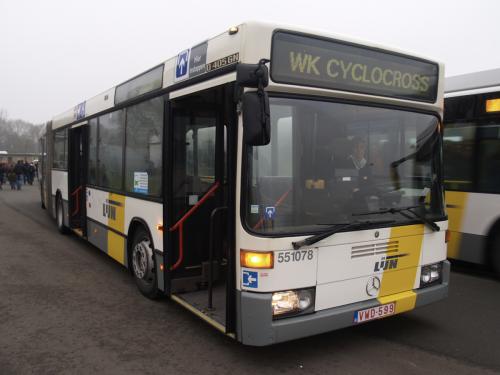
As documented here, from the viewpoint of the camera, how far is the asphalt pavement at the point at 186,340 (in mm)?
3730

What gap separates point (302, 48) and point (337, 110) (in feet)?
1.88

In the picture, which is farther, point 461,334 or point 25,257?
point 25,257

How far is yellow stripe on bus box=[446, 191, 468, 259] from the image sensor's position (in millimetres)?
6699

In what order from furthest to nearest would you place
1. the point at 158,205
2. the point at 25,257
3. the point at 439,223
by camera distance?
the point at 25,257 < the point at 158,205 < the point at 439,223

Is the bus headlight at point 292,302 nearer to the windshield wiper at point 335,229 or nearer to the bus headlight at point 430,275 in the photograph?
the windshield wiper at point 335,229

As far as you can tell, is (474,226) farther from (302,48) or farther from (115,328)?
(115,328)

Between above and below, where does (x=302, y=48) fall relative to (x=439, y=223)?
above

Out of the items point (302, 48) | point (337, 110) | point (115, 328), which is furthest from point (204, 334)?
point (302, 48)

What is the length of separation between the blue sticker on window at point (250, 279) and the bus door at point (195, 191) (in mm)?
1279

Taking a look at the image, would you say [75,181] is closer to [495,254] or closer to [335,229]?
[335,229]

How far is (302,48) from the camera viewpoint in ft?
11.8

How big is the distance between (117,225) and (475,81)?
5.64 meters

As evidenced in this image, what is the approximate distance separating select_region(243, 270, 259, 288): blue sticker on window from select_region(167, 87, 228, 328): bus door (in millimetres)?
1279

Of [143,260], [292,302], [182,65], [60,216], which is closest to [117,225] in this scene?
[143,260]
